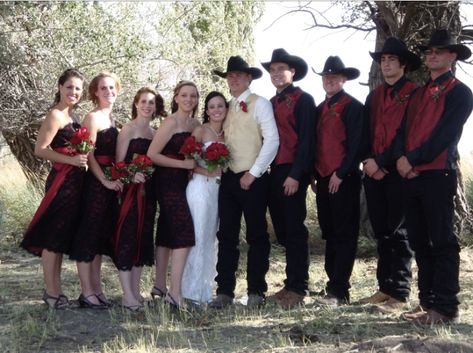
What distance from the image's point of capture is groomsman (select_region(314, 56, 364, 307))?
719cm

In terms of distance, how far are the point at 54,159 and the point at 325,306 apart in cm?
285

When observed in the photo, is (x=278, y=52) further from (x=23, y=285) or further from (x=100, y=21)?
(x=100, y=21)

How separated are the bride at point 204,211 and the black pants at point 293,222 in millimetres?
574

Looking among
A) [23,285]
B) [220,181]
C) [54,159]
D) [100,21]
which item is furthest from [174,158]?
[100,21]

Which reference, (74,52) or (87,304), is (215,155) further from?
(74,52)

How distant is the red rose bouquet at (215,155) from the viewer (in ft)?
23.4

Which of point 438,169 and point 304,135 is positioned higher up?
point 304,135

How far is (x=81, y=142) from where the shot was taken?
7062 millimetres

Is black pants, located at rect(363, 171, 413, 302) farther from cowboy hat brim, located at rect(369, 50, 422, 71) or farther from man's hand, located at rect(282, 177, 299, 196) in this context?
cowboy hat brim, located at rect(369, 50, 422, 71)

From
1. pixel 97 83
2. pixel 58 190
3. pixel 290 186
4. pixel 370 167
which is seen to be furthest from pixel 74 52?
pixel 370 167

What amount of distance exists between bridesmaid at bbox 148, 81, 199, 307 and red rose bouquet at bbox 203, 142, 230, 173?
20cm

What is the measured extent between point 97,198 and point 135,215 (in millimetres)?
391
